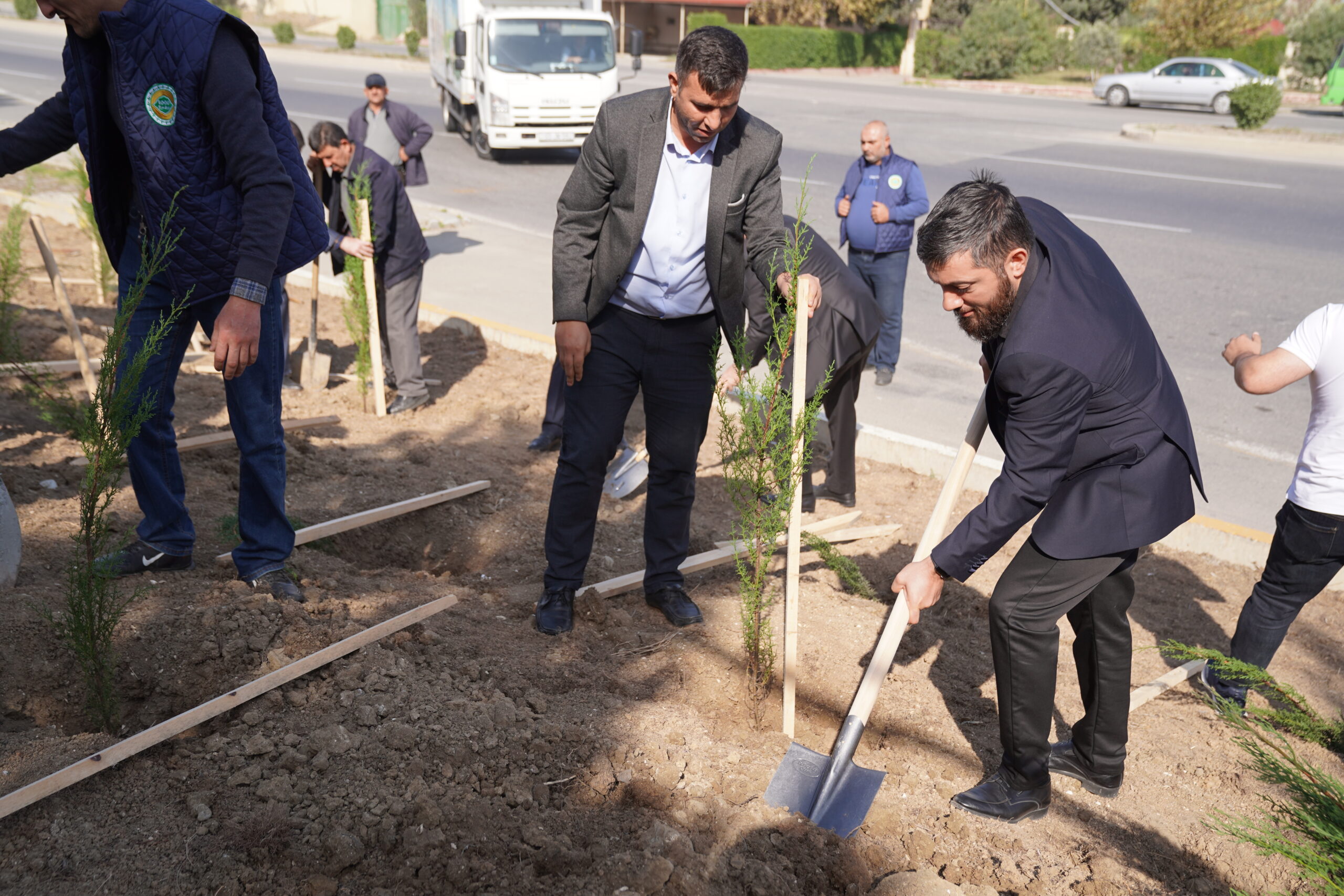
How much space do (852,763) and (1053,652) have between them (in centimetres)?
69

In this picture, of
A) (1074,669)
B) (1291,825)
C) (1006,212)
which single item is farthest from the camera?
(1074,669)

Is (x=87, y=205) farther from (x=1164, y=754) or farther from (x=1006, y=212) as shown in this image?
(x=1164, y=754)

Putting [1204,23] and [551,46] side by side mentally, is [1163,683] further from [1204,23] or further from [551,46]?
[1204,23]

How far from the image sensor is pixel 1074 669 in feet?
13.1

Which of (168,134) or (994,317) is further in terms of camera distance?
(168,134)

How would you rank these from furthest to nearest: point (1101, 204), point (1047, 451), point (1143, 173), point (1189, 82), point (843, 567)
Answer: point (1189, 82)
point (1143, 173)
point (1101, 204)
point (843, 567)
point (1047, 451)

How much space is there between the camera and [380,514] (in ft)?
14.8

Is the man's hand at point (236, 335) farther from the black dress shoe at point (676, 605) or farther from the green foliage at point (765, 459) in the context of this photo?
the black dress shoe at point (676, 605)

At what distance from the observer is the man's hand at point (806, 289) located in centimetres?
294

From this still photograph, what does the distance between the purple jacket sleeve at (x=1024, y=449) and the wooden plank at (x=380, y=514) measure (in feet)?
8.72

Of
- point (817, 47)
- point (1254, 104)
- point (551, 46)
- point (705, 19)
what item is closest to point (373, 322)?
point (551, 46)

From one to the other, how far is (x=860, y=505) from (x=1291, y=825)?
334 centimetres

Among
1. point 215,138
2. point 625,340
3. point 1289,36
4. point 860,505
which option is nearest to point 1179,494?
point 625,340

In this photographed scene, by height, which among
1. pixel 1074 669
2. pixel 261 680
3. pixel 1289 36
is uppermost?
pixel 1289 36
